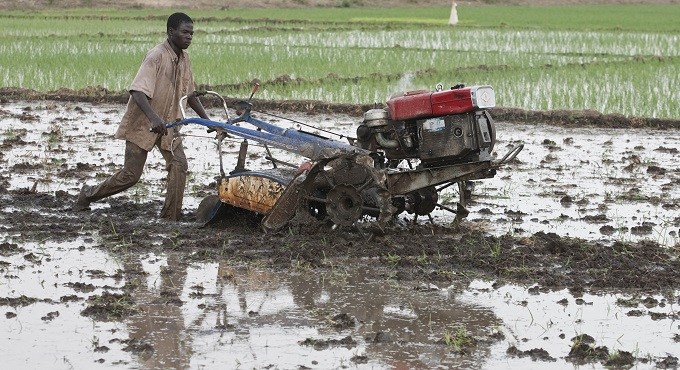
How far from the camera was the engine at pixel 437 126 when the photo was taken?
665 centimetres

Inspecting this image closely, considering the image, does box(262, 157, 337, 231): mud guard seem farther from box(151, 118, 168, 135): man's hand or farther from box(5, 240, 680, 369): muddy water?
box(151, 118, 168, 135): man's hand

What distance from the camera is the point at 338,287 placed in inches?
232

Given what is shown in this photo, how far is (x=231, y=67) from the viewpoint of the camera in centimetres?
1711

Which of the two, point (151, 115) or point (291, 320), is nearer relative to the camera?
point (291, 320)

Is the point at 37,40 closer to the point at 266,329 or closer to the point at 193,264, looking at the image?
the point at 193,264

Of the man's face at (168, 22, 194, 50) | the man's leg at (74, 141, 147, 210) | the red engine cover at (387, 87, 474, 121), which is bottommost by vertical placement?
the man's leg at (74, 141, 147, 210)

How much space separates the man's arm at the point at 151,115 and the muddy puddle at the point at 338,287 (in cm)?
32

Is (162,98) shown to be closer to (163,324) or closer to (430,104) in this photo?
(430,104)

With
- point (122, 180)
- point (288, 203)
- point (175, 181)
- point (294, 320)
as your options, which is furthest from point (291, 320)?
point (122, 180)

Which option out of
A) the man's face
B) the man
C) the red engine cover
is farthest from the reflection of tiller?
the man's face

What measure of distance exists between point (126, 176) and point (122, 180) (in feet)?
0.16

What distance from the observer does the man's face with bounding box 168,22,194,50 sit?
7273 mm

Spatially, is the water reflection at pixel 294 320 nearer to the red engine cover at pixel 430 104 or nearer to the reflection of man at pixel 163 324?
the reflection of man at pixel 163 324

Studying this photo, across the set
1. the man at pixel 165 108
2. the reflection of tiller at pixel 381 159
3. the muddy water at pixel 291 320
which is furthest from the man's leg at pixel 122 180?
the muddy water at pixel 291 320
